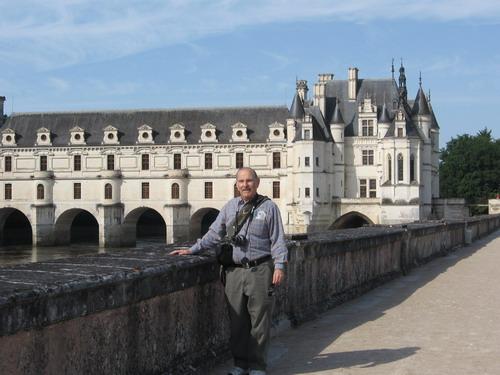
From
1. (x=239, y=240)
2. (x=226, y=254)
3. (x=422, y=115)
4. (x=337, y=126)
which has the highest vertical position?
(x=422, y=115)

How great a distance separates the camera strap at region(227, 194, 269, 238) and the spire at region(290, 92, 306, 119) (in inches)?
1972

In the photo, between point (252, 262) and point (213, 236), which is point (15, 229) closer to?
point (213, 236)

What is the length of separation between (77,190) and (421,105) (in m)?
27.6

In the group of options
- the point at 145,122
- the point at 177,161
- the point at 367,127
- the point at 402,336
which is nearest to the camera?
the point at 402,336

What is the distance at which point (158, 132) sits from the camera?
59.8m

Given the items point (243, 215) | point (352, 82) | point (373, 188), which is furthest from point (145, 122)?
point (243, 215)

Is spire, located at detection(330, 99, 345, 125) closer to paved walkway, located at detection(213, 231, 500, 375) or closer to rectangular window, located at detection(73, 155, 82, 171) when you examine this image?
rectangular window, located at detection(73, 155, 82, 171)

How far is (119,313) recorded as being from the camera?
4.79 metres

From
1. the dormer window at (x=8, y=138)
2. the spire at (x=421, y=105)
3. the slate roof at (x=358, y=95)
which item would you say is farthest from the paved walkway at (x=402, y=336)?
the dormer window at (x=8, y=138)

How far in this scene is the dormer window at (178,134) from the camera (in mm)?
58750

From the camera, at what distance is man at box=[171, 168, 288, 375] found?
5.45 m

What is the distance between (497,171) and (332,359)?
243 ft

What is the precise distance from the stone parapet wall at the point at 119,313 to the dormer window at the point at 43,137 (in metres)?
55.4

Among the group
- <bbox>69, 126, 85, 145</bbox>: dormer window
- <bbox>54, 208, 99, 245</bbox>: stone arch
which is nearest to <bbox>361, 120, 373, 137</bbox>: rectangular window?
<bbox>69, 126, 85, 145</bbox>: dormer window
